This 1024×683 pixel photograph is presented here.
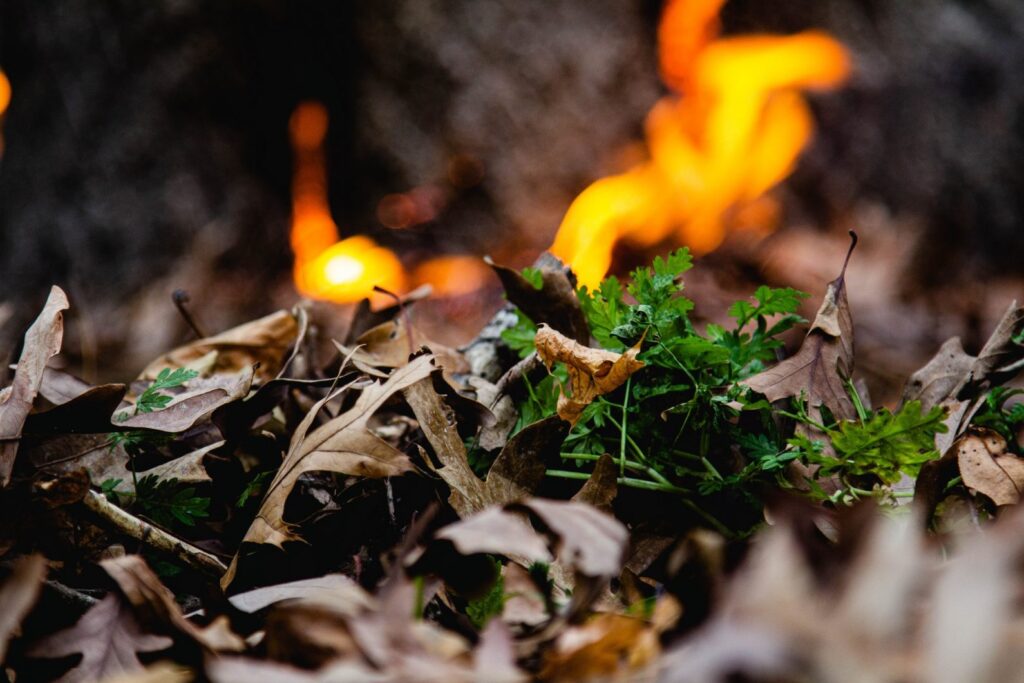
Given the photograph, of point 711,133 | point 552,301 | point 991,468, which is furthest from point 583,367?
point 711,133

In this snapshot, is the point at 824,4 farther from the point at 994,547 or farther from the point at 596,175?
the point at 994,547

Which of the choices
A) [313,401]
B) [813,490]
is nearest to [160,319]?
[313,401]

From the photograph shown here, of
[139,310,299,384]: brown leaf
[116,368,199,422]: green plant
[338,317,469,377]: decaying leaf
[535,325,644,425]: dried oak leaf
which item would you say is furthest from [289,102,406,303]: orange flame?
[535,325,644,425]: dried oak leaf

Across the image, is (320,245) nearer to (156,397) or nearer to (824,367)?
(156,397)

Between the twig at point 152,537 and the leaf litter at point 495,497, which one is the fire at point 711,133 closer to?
the leaf litter at point 495,497

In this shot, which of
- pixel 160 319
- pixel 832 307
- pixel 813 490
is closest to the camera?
pixel 813 490

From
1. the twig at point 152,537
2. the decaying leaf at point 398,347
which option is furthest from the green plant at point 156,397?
the decaying leaf at point 398,347

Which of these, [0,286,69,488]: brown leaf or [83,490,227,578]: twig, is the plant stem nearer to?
[83,490,227,578]: twig
